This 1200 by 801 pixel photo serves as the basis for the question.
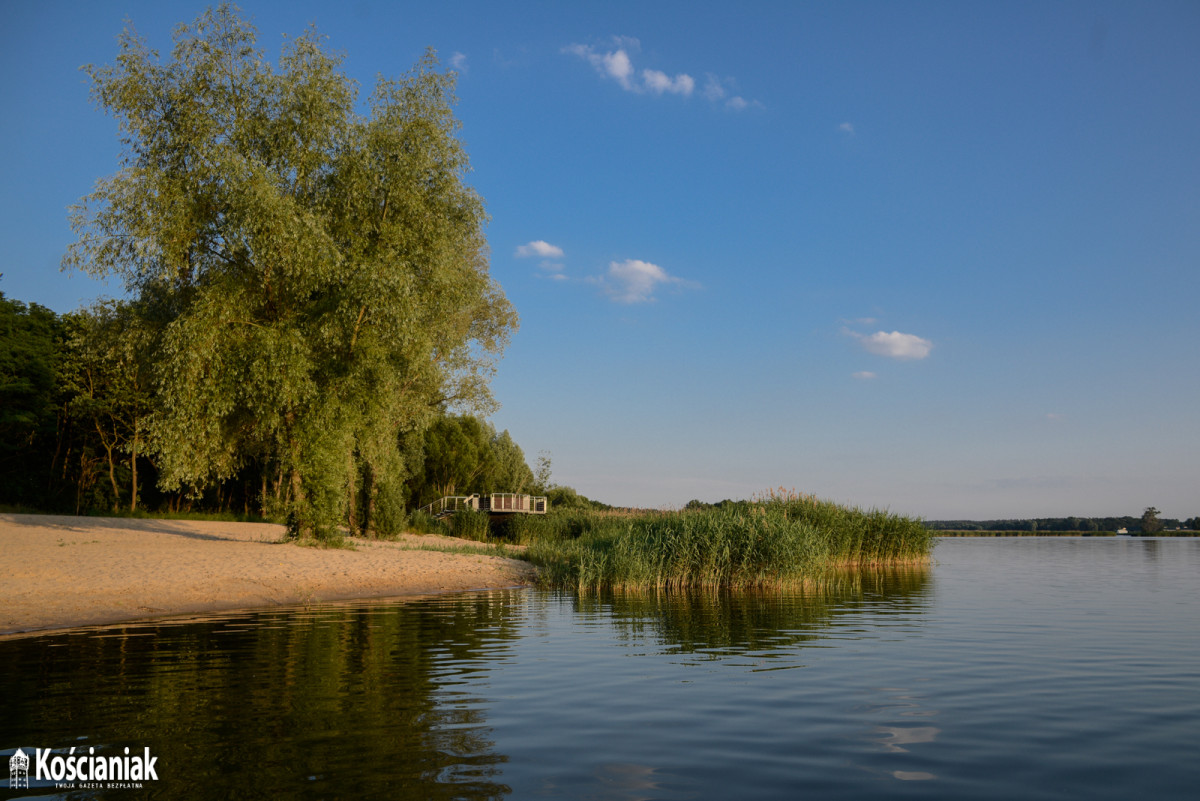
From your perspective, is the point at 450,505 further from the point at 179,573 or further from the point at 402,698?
the point at 402,698

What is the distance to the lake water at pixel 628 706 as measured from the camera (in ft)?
17.5

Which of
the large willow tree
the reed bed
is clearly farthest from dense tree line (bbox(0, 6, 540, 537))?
the reed bed

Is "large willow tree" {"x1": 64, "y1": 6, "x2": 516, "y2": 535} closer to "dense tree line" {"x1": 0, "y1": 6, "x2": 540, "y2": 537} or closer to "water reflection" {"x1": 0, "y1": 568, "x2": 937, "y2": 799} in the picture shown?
"dense tree line" {"x1": 0, "y1": 6, "x2": 540, "y2": 537}

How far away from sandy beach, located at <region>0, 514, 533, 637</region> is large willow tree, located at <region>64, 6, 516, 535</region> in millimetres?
2869

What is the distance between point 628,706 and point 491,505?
38.0 meters

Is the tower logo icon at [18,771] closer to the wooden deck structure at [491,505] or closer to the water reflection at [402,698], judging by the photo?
the water reflection at [402,698]

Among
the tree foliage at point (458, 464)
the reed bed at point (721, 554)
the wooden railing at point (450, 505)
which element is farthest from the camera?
the tree foliage at point (458, 464)

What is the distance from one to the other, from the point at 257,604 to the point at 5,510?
27274 mm

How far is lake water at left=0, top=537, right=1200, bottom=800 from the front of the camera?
5328 millimetres

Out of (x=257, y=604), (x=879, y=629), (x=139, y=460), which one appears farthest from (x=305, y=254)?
(x=139, y=460)

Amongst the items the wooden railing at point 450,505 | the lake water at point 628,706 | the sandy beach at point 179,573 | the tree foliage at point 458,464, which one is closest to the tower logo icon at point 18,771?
the lake water at point 628,706

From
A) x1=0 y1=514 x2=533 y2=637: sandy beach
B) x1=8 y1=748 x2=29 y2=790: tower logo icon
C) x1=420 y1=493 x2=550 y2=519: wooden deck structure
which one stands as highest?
x1=420 y1=493 x2=550 y2=519: wooden deck structure

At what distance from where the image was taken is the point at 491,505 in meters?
45.0

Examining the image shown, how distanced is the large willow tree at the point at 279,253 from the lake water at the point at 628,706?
11.5 metres
